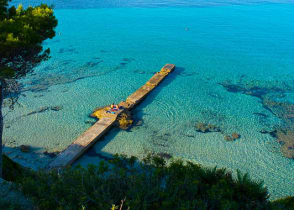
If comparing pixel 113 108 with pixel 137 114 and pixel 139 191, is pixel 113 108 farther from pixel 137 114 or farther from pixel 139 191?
pixel 139 191

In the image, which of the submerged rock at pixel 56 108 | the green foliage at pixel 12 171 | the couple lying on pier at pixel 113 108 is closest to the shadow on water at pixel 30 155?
the green foliage at pixel 12 171

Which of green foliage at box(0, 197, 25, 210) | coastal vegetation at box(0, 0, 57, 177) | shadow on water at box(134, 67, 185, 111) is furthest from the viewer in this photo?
shadow on water at box(134, 67, 185, 111)

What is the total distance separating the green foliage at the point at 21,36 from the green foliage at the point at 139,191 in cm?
350

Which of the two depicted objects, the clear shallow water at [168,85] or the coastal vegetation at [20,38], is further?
the clear shallow water at [168,85]

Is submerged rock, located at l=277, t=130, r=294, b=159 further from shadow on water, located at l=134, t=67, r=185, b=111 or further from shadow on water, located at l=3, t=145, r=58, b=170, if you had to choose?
shadow on water, located at l=3, t=145, r=58, b=170

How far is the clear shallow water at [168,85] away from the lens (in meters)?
13.6

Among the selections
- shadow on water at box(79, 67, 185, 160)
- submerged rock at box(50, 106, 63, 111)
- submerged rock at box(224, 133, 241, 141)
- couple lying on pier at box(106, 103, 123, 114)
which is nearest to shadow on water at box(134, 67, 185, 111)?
shadow on water at box(79, 67, 185, 160)

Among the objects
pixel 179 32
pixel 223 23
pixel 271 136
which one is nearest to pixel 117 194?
pixel 271 136

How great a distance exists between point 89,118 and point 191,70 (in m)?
11.0

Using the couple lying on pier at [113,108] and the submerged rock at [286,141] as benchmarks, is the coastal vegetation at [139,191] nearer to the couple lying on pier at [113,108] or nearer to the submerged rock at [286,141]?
the submerged rock at [286,141]

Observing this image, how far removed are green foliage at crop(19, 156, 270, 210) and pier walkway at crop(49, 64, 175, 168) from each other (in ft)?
15.3

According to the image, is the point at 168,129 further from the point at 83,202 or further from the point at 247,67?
the point at 247,67

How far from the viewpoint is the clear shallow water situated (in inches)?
534

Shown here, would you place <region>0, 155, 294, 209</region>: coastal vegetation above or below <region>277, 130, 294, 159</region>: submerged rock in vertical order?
above
